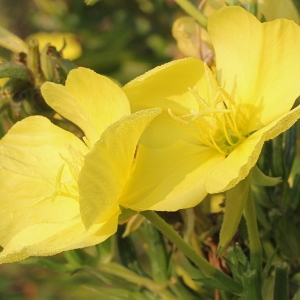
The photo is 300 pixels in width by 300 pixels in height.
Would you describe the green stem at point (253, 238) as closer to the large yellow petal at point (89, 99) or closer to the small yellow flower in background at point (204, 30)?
the large yellow petal at point (89, 99)

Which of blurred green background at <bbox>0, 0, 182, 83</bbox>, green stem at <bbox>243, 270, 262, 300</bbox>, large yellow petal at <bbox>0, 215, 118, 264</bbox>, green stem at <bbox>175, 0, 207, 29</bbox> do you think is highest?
green stem at <bbox>175, 0, 207, 29</bbox>

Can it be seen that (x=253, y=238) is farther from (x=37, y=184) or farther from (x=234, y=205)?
(x=37, y=184)

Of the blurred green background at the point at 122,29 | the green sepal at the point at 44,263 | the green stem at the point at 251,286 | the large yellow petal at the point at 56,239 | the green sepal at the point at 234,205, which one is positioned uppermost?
the large yellow petal at the point at 56,239

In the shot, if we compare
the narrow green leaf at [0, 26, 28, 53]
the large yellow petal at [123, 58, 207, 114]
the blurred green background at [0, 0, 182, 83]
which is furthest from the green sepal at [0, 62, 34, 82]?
the blurred green background at [0, 0, 182, 83]

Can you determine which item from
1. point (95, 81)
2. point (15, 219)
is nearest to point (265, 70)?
point (95, 81)

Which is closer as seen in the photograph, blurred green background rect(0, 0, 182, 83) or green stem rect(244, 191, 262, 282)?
green stem rect(244, 191, 262, 282)

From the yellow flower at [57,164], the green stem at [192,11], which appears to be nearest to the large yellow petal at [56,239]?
the yellow flower at [57,164]

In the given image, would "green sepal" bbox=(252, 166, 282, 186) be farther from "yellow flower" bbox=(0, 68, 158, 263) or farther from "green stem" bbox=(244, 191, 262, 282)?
→ "yellow flower" bbox=(0, 68, 158, 263)
